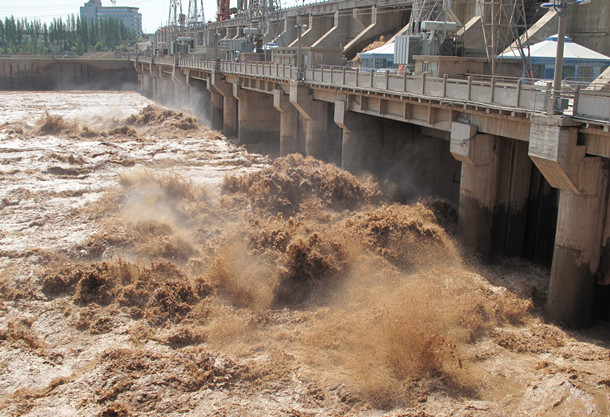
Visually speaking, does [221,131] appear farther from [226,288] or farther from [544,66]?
[226,288]

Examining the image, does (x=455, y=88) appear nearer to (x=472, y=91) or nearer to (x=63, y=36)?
(x=472, y=91)

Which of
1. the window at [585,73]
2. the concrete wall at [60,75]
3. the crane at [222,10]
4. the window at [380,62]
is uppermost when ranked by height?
the crane at [222,10]

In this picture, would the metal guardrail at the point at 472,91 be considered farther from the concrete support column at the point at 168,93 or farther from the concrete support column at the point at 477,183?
the concrete support column at the point at 168,93

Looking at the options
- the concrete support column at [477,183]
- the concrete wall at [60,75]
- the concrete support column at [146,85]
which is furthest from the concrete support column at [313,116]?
the concrete wall at [60,75]

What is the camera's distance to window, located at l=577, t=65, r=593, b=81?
85.7 feet

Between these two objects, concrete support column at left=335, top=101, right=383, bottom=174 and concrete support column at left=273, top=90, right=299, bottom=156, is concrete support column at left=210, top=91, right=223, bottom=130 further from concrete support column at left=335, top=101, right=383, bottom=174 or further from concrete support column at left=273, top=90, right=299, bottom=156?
concrete support column at left=335, top=101, right=383, bottom=174

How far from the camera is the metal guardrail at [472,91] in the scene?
1534cm

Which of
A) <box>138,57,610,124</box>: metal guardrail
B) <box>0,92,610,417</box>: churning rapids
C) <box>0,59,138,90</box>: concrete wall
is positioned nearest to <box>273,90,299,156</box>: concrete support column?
<box>138,57,610,124</box>: metal guardrail

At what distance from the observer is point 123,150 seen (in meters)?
41.7

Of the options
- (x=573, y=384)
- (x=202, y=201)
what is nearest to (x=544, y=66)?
(x=202, y=201)

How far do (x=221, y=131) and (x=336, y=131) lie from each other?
19.8 meters

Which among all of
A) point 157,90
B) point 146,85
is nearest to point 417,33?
point 157,90

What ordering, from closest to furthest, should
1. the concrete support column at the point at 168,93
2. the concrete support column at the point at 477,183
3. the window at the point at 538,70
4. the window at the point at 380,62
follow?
the concrete support column at the point at 477,183 → the window at the point at 538,70 → the window at the point at 380,62 → the concrete support column at the point at 168,93

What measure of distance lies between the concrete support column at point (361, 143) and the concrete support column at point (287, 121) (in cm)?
874
